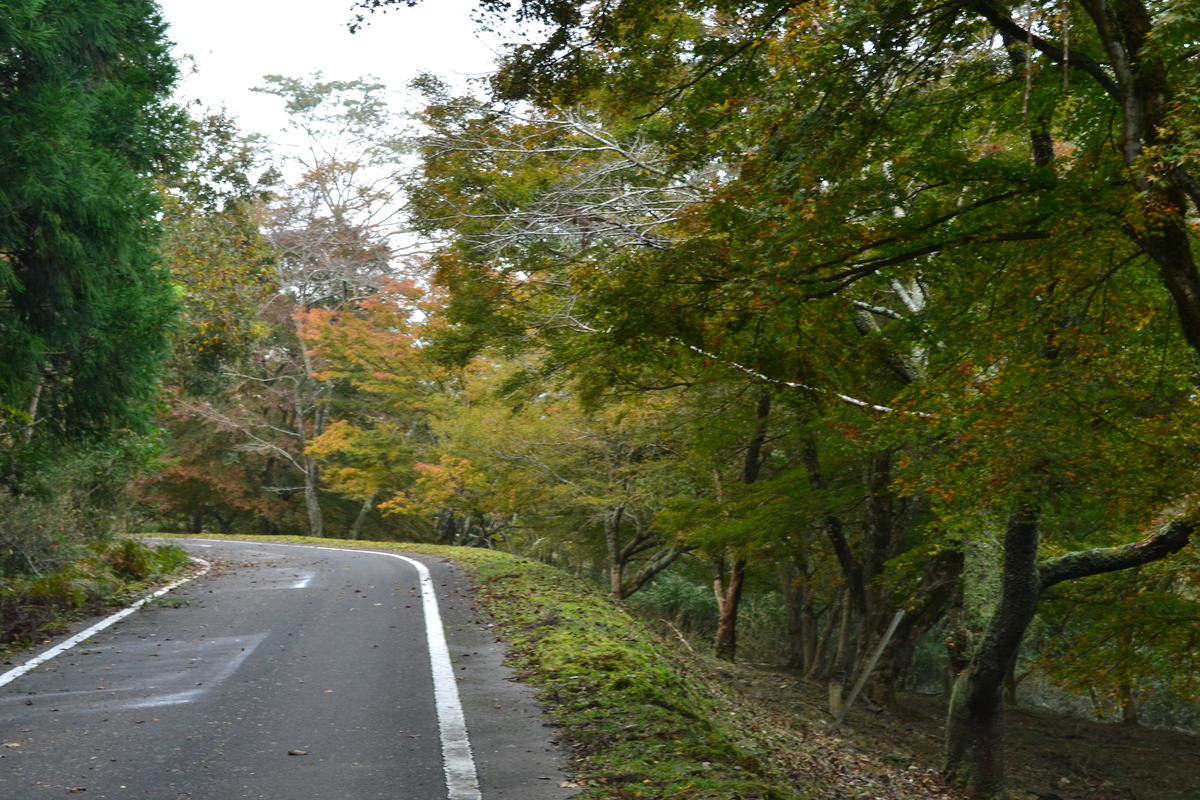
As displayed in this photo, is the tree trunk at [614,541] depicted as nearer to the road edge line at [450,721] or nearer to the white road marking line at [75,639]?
the white road marking line at [75,639]

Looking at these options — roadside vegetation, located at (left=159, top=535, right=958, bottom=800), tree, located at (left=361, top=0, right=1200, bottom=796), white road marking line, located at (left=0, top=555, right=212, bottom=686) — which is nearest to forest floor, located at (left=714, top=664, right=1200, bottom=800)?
roadside vegetation, located at (left=159, top=535, right=958, bottom=800)

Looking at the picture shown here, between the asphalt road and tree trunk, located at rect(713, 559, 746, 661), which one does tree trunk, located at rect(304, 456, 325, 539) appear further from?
the asphalt road

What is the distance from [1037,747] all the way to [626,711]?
52.6 ft

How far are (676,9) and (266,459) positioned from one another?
106 ft

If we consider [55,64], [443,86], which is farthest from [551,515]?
[55,64]

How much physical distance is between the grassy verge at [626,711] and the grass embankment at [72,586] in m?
4.70

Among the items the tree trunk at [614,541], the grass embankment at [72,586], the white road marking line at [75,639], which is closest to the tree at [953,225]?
the white road marking line at [75,639]

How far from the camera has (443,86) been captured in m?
12.5

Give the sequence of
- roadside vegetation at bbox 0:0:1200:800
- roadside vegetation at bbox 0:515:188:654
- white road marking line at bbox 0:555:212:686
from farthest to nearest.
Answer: roadside vegetation at bbox 0:515:188:654
white road marking line at bbox 0:555:212:686
roadside vegetation at bbox 0:0:1200:800

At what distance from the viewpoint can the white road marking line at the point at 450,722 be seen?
498cm

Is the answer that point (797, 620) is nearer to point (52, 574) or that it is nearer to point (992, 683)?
point (992, 683)

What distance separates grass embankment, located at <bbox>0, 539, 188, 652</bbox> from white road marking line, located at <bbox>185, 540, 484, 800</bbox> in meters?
3.86

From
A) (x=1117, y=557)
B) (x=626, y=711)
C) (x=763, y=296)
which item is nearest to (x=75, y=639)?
(x=626, y=711)

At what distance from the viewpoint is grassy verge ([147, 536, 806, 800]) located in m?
5.29
